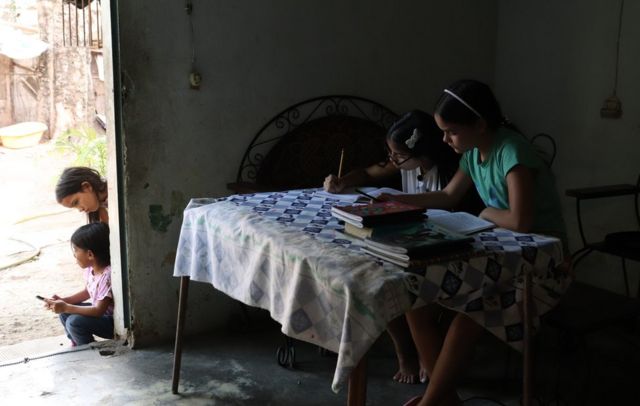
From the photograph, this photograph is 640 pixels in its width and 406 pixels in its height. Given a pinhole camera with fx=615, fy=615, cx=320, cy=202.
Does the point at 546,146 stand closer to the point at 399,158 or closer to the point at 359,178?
the point at 399,158

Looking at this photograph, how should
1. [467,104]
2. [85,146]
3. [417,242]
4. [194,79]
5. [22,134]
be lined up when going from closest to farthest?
1. [417,242]
2. [467,104]
3. [194,79]
4. [85,146]
5. [22,134]

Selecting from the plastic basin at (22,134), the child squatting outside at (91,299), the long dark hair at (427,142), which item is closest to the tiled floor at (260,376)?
the child squatting outside at (91,299)

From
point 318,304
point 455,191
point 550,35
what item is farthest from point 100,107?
point 318,304

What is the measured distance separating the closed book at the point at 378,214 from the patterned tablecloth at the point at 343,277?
0.06m

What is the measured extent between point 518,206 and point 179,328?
4.41ft

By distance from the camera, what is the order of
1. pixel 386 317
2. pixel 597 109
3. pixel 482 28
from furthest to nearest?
pixel 482 28, pixel 597 109, pixel 386 317

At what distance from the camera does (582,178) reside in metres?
3.48

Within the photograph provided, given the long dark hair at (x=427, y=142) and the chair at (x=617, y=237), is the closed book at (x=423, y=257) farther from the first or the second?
the chair at (x=617, y=237)

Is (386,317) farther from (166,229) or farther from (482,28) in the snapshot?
(482,28)

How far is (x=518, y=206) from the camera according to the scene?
6.41 feet

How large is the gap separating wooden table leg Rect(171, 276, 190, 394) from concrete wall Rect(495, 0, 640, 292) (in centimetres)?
231

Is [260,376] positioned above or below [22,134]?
below

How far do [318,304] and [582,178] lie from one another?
2.44 m

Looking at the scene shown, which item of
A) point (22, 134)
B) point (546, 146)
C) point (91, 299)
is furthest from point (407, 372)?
point (22, 134)
